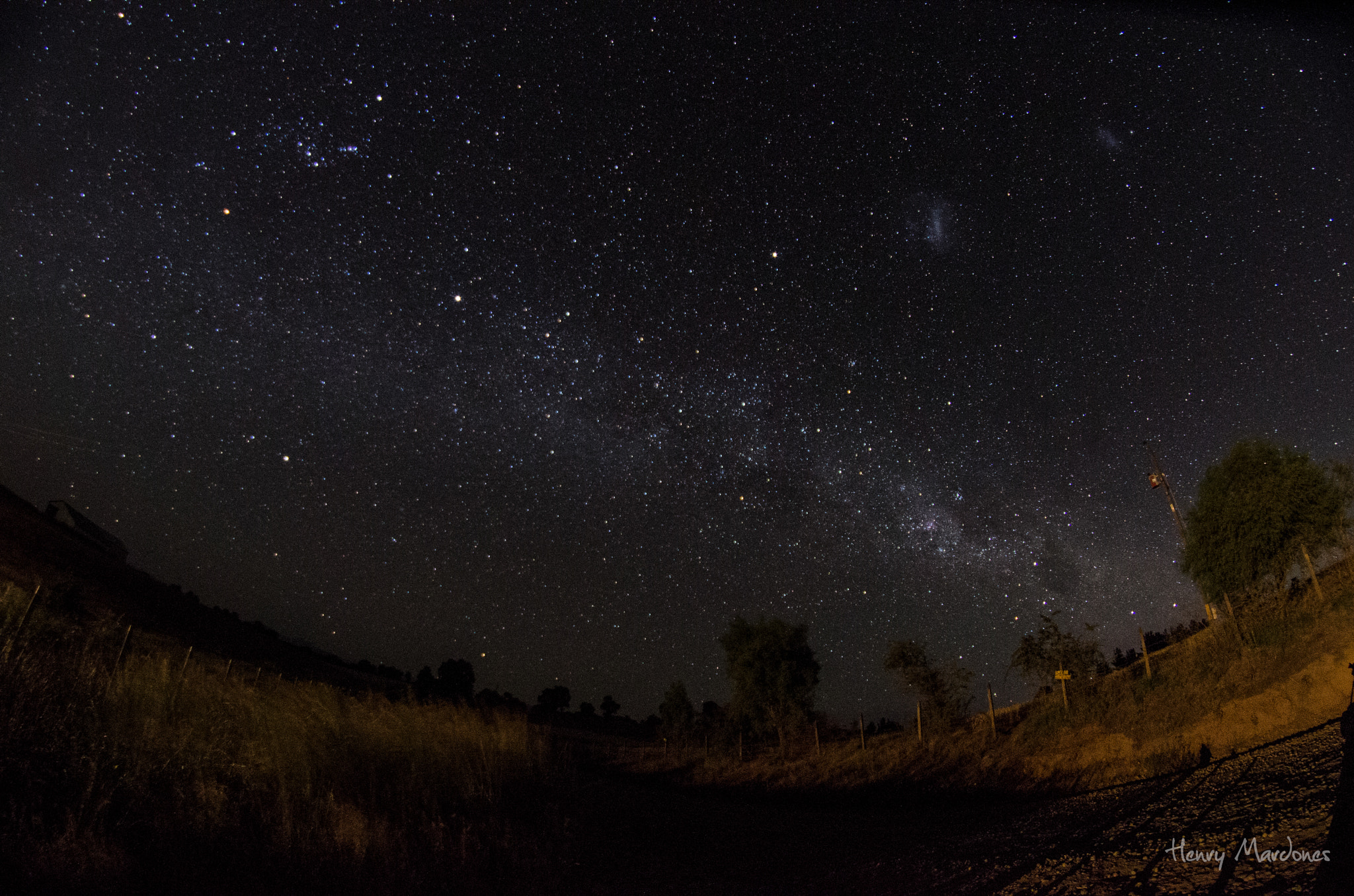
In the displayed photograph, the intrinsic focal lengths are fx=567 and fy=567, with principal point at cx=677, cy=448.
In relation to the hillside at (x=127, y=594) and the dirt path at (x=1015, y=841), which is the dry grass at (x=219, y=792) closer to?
the dirt path at (x=1015, y=841)

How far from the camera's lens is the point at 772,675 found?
3155 cm

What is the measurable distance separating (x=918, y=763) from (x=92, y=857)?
776 inches

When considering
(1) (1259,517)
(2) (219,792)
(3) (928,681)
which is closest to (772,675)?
(3) (928,681)

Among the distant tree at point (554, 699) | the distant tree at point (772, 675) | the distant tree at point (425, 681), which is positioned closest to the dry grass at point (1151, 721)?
the distant tree at point (772, 675)

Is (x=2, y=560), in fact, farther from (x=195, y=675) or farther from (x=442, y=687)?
(x=442, y=687)

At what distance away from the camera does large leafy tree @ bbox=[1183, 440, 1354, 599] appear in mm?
17016

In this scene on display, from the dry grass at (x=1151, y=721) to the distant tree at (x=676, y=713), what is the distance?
2349 cm

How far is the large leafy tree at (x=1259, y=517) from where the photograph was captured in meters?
17.0

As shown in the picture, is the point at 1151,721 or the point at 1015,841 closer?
the point at 1015,841

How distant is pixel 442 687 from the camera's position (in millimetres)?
59594

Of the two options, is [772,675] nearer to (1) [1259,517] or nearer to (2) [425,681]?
(1) [1259,517]

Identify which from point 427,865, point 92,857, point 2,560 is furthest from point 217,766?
point 2,560
